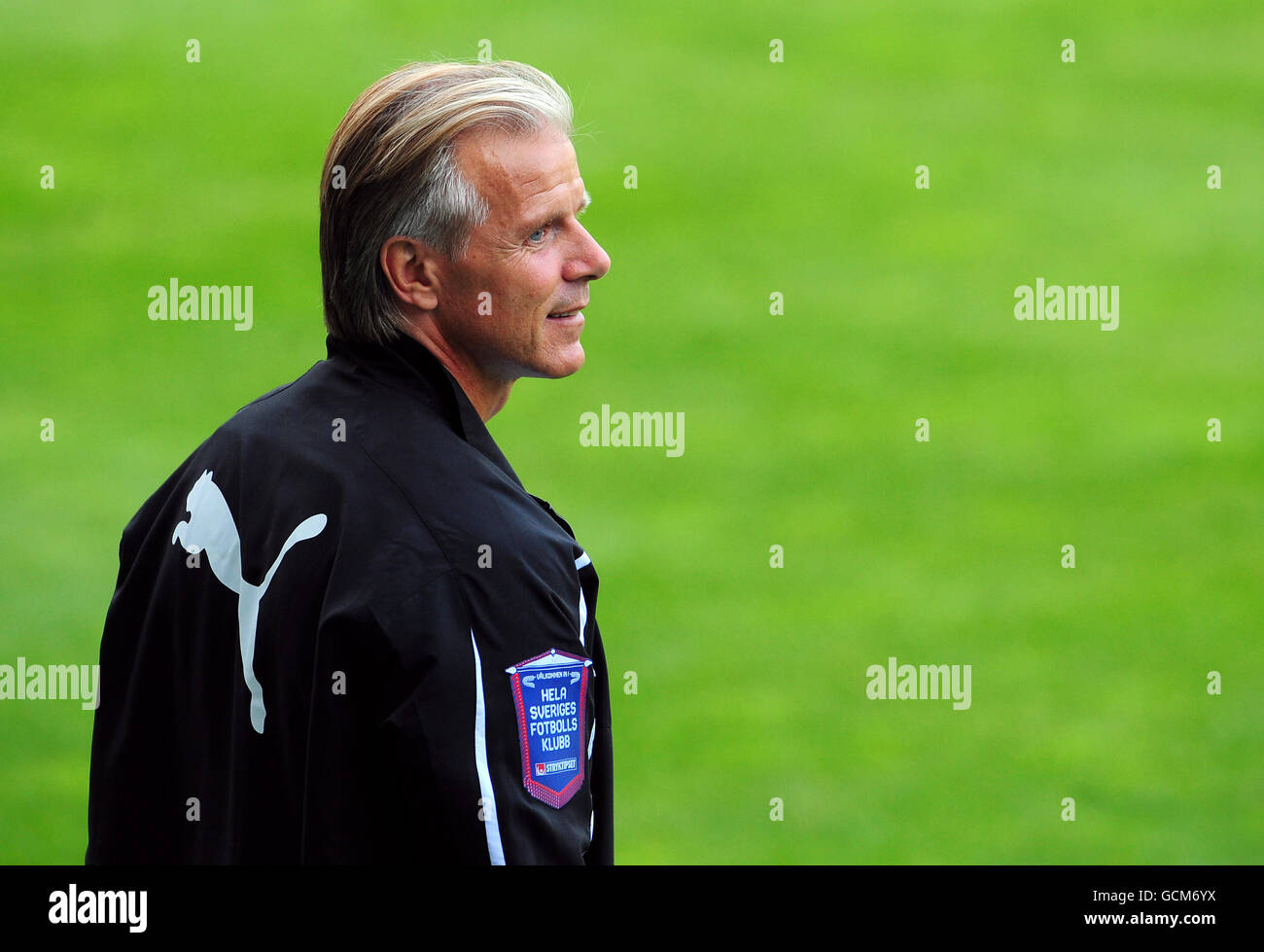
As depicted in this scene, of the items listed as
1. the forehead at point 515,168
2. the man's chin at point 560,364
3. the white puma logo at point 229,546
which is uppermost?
the forehead at point 515,168

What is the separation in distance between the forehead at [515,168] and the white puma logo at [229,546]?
483 millimetres

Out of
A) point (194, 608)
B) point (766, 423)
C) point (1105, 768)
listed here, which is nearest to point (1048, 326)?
point (766, 423)

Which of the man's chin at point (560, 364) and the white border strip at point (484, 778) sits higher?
the man's chin at point (560, 364)

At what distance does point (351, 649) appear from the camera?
5.59ft

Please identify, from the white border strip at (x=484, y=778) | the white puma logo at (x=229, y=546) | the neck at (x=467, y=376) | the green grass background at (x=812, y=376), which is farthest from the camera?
the green grass background at (x=812, y=376)

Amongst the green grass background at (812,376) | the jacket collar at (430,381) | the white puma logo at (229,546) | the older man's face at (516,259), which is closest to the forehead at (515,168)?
the older man's face at (516,259)

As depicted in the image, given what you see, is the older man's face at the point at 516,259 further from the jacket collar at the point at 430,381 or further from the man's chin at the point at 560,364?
the jacket collar at the point at 430,381

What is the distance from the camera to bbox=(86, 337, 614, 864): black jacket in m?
1.70

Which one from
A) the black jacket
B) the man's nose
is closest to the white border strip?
the black jacket

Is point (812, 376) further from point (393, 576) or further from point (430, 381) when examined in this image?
point (393, 576)

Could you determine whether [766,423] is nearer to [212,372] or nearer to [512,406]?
[512,406]

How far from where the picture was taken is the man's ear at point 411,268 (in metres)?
2.03

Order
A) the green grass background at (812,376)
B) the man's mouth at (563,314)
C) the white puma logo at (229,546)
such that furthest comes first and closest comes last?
1. the green grass background at (812,376)
2. the man's mouth at (563,314)
3. the white puma logo at (229,546)

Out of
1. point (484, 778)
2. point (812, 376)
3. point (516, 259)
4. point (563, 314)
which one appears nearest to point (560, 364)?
point (563, 314)
